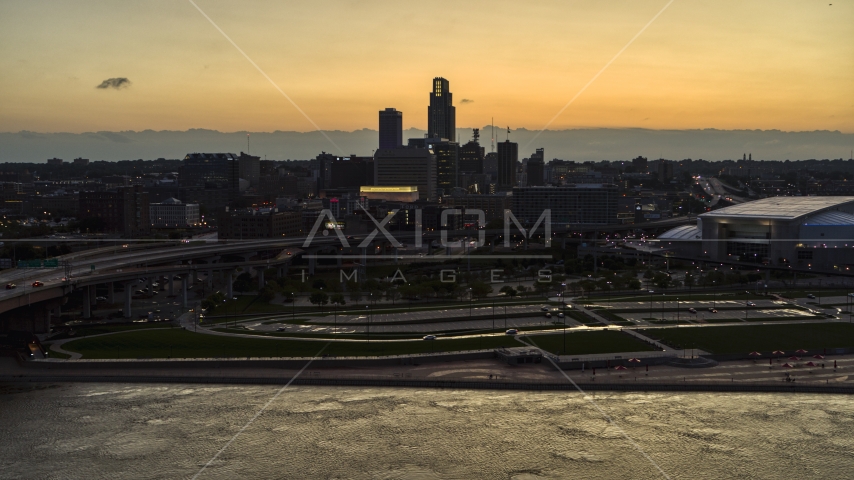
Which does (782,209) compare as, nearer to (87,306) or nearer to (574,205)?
(574,205)

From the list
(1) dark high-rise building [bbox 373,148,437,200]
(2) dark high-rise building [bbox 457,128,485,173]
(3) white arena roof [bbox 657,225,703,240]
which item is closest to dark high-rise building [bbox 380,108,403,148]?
(2) dark high-rise building [bbox 457,128,485,173]

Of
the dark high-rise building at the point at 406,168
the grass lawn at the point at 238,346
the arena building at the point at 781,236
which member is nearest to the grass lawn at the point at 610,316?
the grass lawn at the point at 238,346

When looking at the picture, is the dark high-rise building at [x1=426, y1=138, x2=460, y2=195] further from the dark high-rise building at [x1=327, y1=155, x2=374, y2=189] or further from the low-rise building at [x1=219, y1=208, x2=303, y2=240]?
the low-rise building at [x1=219, y1=208, x2=303, y2=240]

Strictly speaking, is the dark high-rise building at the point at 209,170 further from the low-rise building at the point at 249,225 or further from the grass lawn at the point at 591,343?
the grass lawn at the point at 591,343

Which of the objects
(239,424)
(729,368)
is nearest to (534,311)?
(729,368)

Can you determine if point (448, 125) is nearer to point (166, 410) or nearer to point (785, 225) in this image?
point (785, 225)
